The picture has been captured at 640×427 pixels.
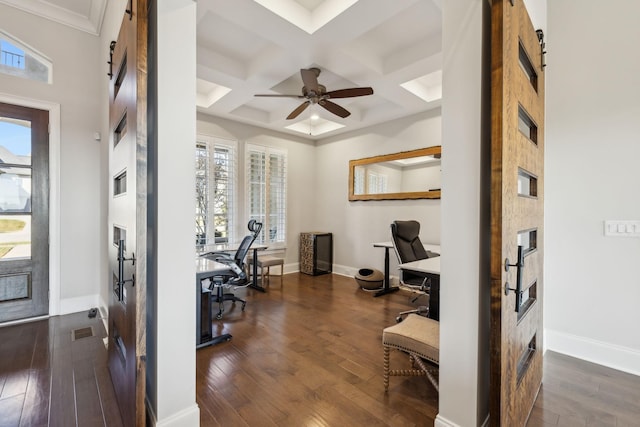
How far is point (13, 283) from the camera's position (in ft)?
9.63

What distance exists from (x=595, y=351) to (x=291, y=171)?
4995mm

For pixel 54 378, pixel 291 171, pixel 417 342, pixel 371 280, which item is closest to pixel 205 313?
pixel 54 378

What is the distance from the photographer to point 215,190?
4.82m

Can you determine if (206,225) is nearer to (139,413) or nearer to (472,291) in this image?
(139,413)

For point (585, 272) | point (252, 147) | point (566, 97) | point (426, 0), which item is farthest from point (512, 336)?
point (252, 147)

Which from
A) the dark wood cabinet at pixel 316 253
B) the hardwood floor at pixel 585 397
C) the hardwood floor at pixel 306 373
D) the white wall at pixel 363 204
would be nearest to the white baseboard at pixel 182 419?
the hardwood floor at pixel 306 373

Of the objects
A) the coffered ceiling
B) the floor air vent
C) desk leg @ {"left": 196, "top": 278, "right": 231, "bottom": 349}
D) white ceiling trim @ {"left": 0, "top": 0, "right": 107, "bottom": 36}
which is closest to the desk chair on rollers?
the coffered ceiling

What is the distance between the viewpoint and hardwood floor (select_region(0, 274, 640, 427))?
1.71 meters

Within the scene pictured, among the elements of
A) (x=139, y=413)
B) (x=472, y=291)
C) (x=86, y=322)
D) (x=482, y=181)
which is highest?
(x=482, y=181)

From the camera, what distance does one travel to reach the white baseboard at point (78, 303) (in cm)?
320

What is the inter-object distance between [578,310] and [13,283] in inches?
214

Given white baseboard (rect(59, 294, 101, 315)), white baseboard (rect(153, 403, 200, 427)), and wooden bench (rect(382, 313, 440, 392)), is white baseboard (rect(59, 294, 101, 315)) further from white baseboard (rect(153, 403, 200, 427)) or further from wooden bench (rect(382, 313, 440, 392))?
wooden bench (rect(382, 313, 440, 392))

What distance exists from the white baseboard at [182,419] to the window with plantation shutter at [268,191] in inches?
153

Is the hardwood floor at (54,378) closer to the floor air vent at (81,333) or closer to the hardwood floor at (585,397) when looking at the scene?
the floor air vent at (81,333)
